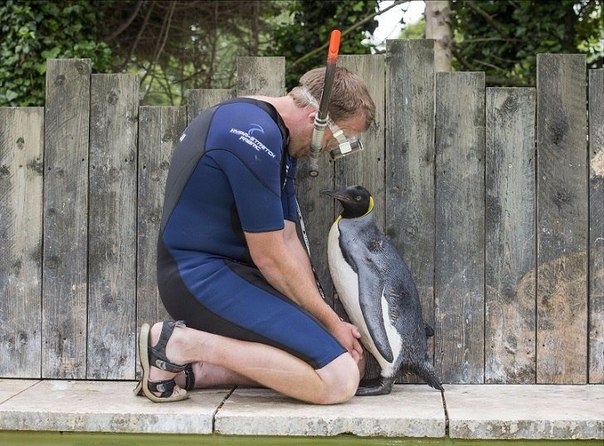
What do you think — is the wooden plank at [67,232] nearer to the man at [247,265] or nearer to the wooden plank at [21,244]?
the wooden plank at [21,244]

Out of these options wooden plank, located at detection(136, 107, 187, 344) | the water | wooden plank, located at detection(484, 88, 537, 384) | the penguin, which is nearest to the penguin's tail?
the penguin

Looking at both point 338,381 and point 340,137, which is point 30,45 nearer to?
point 340,137

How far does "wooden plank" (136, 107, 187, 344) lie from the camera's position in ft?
14.6

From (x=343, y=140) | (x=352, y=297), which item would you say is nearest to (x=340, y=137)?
(x=343, y=140)

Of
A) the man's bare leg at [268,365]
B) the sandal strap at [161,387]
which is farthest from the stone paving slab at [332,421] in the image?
the sandal strap at [161,387]

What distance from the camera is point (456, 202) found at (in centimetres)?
435

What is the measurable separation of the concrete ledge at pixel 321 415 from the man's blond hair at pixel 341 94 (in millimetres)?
1184

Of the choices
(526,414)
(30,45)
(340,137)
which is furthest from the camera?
(30,45)

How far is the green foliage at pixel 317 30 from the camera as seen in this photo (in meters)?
8.17

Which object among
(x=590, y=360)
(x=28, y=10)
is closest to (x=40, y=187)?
(x=590, y=360)

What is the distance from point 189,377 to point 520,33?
16.4 ft

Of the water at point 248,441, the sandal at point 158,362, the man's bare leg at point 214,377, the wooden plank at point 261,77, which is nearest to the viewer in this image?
the water at point 248,441

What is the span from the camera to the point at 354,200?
4.11m

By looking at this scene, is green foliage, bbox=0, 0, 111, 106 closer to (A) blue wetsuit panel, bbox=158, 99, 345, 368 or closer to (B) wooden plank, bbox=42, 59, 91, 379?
(B) wooden plank, bbox=42, 59, 91, 379
